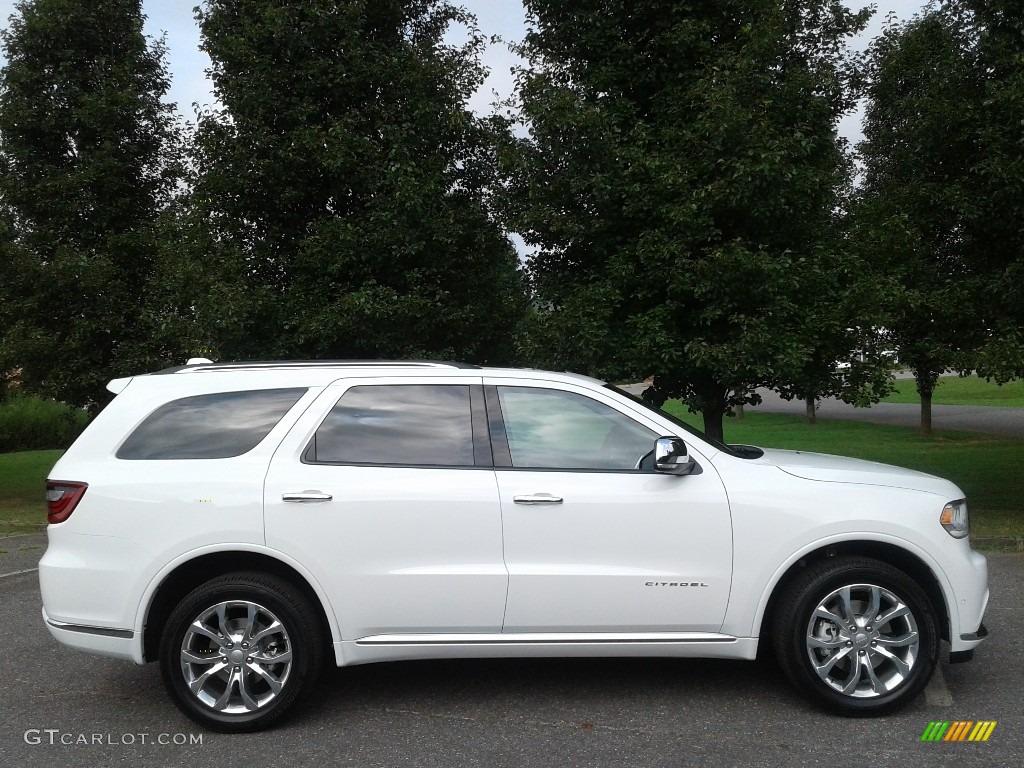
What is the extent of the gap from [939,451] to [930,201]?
1193cm

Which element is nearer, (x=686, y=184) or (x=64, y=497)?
(x=64, y=497)

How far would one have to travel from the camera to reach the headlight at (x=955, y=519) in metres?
4.70

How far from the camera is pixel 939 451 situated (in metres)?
20.7

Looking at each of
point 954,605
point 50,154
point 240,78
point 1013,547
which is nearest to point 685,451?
point 954,605

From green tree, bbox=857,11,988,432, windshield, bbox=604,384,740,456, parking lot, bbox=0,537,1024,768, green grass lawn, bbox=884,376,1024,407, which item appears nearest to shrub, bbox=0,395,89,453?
green tree, bbox=857,11,988,432

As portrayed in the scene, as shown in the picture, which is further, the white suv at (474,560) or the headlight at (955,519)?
the headlight at (955,519)

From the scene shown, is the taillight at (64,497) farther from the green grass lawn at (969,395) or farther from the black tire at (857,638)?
the green grass lawn at (969,395)

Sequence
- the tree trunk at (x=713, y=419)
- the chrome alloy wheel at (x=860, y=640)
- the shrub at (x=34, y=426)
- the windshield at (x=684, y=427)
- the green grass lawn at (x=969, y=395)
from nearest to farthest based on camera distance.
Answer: the chrome alloy wheel at (x=860, y=640)
the windshield at (x=684, y=427)
the tree trunk at (x=713, y=419)
the shrub at (x=34, y=426)
the green grass lawn at (x=969, y=395)

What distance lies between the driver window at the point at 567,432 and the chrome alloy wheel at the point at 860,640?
1204 mm

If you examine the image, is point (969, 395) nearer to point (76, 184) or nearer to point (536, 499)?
point (76, 184)

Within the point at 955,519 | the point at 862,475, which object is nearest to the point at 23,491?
the point at 862,475

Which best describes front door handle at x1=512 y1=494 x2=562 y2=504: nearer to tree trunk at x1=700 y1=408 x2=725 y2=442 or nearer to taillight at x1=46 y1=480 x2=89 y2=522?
taillight at x1=46 y1=480 x2=89 y2=522

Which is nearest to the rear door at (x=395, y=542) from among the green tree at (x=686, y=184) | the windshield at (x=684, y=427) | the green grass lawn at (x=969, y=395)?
the windshield at (x=684, y=427)

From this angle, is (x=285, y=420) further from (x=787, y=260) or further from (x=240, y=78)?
(x=240, y=78)
